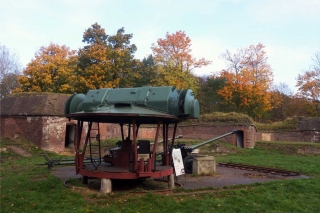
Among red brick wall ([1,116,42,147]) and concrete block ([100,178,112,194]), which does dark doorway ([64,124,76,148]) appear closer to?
red brick wall ([1,116,42,147])

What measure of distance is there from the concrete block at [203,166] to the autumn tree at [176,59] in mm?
24092

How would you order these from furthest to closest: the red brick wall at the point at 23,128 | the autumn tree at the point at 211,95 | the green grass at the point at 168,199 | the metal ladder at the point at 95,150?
the autumn tree at the point at 211,95 → the red brick wall at the point at 23,128 → the metal ladder at the point at 95,150 → the green grass at the point at 168,199

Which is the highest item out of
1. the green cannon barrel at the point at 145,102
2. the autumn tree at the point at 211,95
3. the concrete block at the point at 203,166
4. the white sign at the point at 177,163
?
the autumn tree at the point at 211,95

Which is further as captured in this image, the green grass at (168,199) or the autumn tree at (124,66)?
the autumn tree at (124,66)

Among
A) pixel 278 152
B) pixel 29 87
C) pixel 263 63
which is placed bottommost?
pixel 278 152

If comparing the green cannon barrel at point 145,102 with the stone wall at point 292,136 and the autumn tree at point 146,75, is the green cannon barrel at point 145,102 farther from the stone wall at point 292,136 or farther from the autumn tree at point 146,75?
the stone wall at point 292,136

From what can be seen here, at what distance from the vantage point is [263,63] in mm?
40562

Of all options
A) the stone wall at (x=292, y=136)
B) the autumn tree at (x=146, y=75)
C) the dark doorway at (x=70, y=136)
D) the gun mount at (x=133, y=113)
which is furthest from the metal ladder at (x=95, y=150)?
the stone wall at (x=292, y=136)

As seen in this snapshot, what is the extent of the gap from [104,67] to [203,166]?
70.0 ft

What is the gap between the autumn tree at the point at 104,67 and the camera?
105ft

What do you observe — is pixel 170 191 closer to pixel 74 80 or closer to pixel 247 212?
pixel 247 212

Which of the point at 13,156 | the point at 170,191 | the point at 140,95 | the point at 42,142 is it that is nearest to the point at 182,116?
the point at 140,95

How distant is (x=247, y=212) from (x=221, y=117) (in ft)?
71.0

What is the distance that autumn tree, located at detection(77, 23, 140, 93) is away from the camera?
3203 cm
